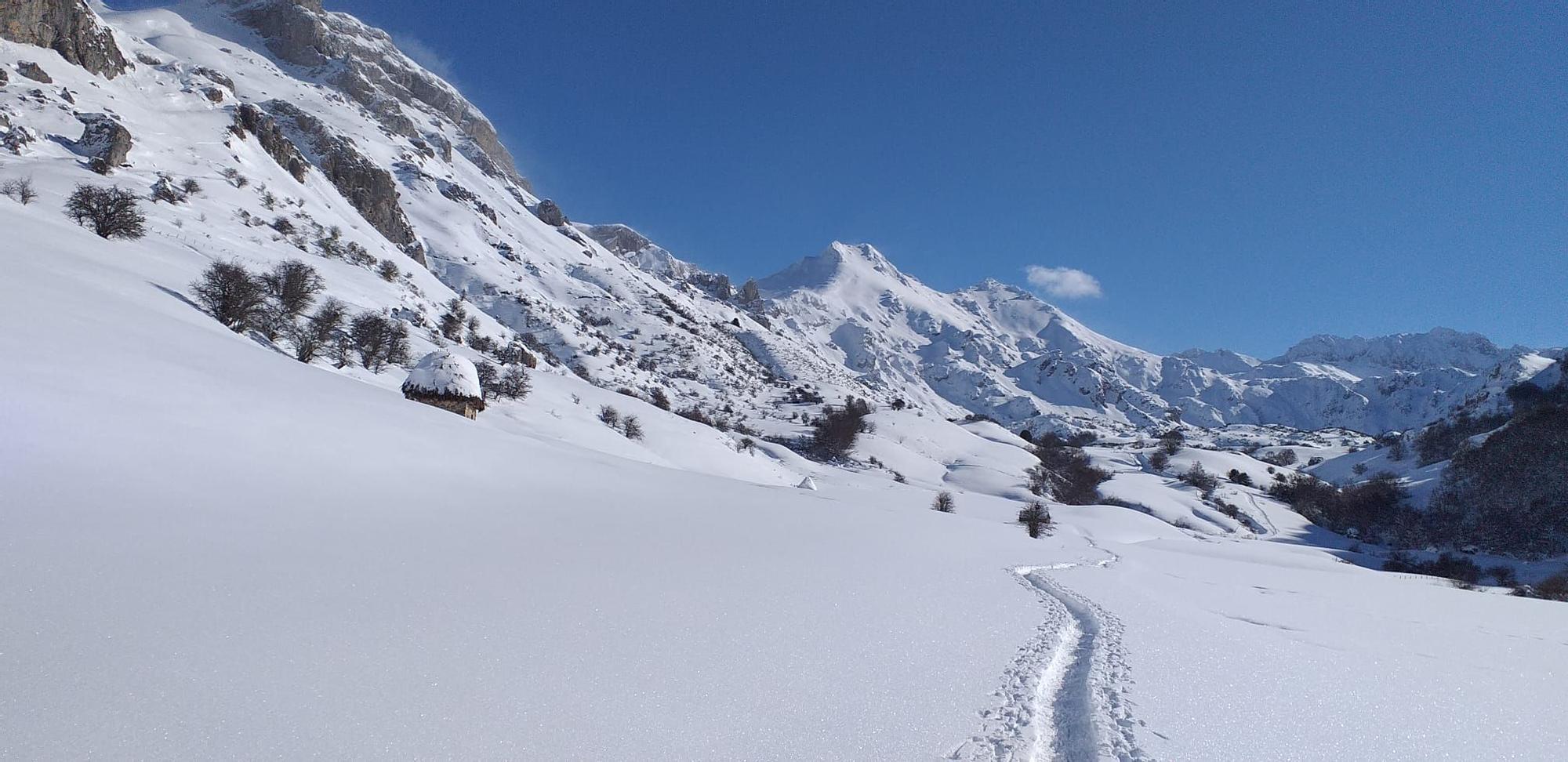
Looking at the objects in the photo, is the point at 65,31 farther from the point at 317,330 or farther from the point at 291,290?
the point at 317,330

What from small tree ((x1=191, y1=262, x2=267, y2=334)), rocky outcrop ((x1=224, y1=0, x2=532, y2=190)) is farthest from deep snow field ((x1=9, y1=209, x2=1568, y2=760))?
rocky outcrop ((x1=224, y1=0, x2=532, y2=190))

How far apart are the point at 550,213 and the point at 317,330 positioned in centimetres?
14239

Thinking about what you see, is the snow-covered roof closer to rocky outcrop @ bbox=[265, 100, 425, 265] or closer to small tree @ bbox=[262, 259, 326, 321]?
small tree @ bbox=[262, 259, 326, 321]

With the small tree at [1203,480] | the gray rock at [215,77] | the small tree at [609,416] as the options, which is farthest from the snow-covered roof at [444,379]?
the gray rock at [215,77]

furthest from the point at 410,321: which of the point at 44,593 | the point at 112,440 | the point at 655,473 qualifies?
the point at 44,593

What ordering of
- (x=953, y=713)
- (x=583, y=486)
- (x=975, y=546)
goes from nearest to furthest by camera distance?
(x=953, y=713), (x=583, y=486), (x=975, y=546)

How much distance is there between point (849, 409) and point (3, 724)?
74972mm

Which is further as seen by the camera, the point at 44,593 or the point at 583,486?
the point at 583,486

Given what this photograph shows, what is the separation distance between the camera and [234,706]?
2711 mm

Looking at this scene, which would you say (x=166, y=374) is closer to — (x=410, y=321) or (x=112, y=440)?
(x=112, y=440)

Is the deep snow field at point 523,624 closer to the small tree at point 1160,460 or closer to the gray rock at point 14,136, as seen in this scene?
the gray rock at point 14,136

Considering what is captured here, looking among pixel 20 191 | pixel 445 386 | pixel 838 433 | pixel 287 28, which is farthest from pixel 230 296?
pixel 287 28

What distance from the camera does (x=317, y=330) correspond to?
29516 mm

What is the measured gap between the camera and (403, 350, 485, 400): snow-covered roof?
26547 mm
